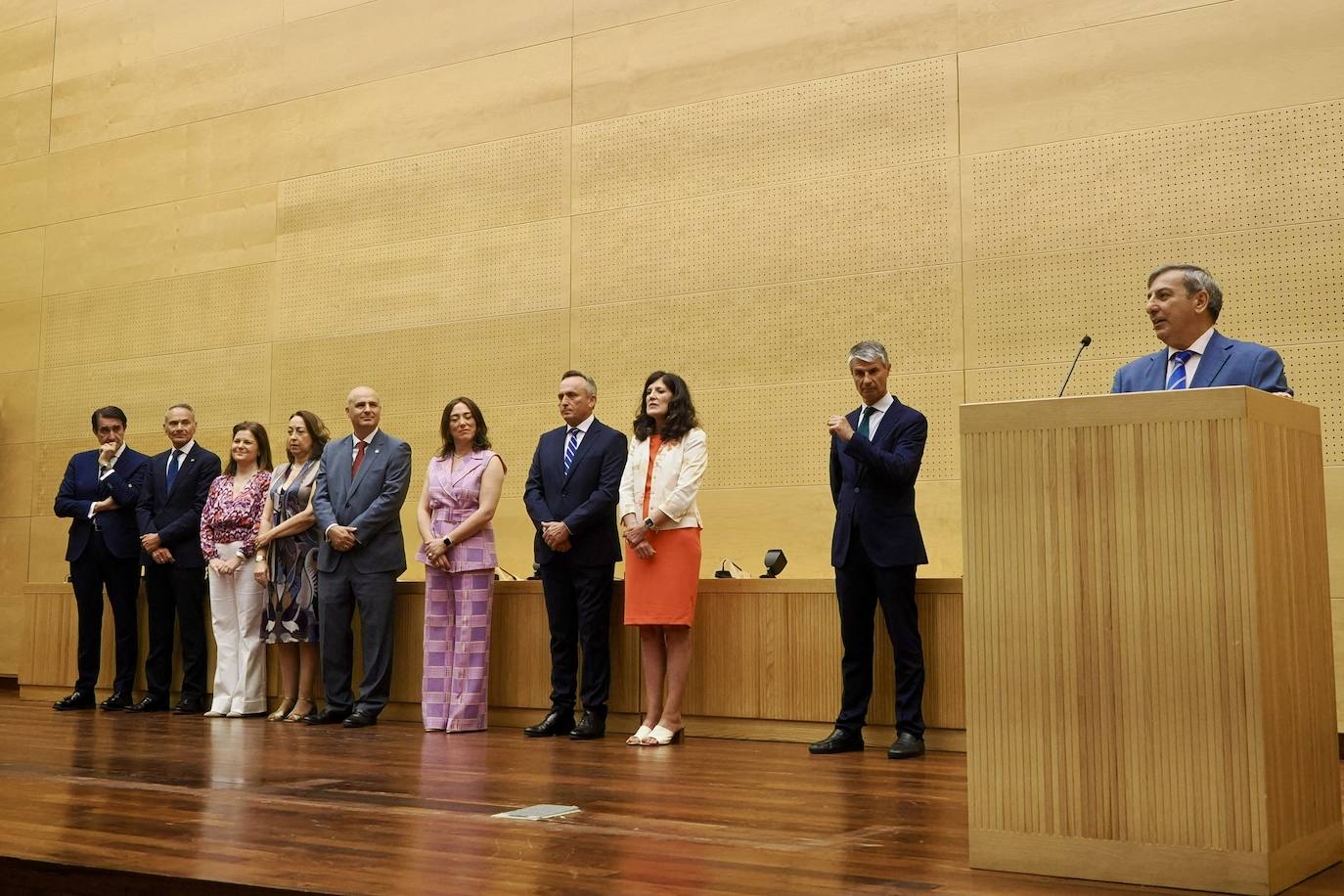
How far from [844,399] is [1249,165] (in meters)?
1.98

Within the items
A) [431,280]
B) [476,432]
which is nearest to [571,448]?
[476,432]

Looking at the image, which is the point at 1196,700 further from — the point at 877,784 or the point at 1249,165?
the point at 1249,165

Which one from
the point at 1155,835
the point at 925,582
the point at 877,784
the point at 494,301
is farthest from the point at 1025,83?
the point at 1155,835

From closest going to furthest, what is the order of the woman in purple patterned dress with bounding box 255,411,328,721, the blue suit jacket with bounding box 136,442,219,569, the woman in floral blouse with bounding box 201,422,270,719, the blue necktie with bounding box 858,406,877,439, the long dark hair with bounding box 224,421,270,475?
the blue necktie with bounding box 858,406,877,439 → the woman in purple patterned dress with bounding box 255,411,328,721 → the woman in floral blouse with bounding box 201,422,270,719 → the long dark hair with bounding box 224,421,270,475 → the blue suit jacket with bounding box 136,442,219,569

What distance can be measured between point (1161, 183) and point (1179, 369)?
288 cm

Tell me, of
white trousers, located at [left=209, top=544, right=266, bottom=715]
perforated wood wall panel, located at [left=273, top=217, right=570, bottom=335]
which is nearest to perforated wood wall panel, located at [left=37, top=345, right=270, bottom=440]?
perforated wood wall panel, located at [left=273, top=217, right=570, bottom=335]

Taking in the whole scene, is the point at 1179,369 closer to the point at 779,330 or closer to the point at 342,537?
the point at 779,330

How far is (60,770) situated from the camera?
415cm

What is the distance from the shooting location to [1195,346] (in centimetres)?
308

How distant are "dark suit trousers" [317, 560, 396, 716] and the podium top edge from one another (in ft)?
13.0

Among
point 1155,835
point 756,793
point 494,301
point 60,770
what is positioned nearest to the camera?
point 1155,835

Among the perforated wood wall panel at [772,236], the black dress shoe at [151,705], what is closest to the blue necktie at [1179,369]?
the perforated wood wall panel at [772,236]

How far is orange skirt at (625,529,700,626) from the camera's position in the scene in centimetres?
507

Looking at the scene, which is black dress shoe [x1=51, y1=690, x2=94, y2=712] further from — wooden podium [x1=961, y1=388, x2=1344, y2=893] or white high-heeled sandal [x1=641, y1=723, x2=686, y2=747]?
wooden podium [x1=961, y1=388, x2=1344, y2=893]
